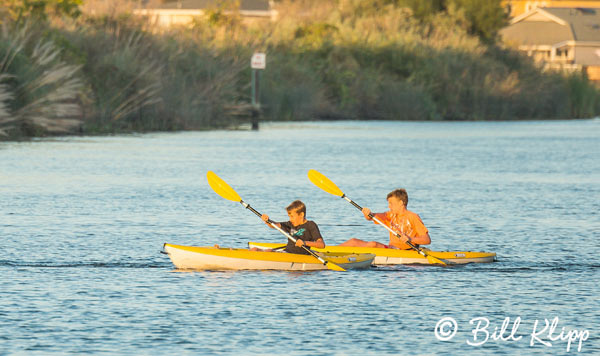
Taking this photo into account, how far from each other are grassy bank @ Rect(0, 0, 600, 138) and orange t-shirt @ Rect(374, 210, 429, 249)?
61.3 feet

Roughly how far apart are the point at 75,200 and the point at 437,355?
1165 cm

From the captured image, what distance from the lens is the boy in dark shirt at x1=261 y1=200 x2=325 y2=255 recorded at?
43.9 ft

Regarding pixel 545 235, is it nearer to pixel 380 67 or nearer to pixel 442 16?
pixel 380 67

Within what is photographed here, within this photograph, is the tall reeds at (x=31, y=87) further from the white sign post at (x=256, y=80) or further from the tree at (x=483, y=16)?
the tree at (x=483, y=16)

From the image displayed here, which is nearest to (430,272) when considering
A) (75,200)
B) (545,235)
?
(545,235)

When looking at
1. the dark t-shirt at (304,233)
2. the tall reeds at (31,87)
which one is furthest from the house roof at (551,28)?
the dark t-shirt at (304,233)

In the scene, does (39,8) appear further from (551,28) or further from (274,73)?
(551,28)

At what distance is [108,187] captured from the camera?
73.0 ft

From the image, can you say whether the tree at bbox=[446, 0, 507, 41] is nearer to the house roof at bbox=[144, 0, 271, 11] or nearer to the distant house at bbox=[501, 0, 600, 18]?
the house roof at bbox=[144, 0, 271, 11]

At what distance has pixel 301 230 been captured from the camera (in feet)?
44.4

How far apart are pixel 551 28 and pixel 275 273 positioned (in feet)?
396

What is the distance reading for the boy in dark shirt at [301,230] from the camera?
13.4 meters

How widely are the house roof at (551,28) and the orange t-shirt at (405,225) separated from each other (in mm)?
112603

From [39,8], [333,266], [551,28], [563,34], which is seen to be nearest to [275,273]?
[333,266]
